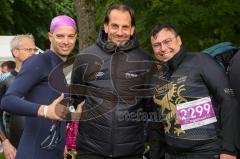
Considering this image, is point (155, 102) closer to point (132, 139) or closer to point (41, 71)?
point (132, 139)

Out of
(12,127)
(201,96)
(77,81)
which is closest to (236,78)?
(201,96)

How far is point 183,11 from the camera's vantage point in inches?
282

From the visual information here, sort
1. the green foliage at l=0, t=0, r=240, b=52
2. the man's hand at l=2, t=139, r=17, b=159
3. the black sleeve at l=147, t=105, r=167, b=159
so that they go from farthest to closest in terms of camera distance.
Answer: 1. the green foliage at l=0, t=0, r=240, b=52
2. the man's hand at l=2, t=139, r=17, b=159
3. the black sleeve at l=147, t=105, r=167, b=159

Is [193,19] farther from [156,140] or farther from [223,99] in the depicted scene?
[223,99]

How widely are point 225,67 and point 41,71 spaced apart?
1572 mm

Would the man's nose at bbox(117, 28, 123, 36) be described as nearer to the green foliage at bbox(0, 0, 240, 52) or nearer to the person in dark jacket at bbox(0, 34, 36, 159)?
the person in dark jacket at bbox(0, 34, 36, 159)

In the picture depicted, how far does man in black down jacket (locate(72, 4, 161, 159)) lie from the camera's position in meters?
3.88

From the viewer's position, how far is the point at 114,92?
3912 mm

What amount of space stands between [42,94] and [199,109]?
1211 millimetres

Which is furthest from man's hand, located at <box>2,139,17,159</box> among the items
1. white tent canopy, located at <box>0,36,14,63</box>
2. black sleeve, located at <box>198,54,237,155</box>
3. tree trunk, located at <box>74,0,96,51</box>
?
white tent canopy, located at <box>0,36,14,63</box>

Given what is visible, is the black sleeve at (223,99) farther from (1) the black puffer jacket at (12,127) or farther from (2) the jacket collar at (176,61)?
(1) the black puffer jacket at (12,127)

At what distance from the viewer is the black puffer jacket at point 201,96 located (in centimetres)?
395

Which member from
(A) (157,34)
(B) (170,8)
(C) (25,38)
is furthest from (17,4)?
(A) (157,34)

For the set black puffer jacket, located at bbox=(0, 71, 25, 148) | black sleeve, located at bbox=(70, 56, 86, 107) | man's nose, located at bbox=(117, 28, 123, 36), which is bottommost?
black puffer jacket, located at bbox=(0, 71, 25, 148)
